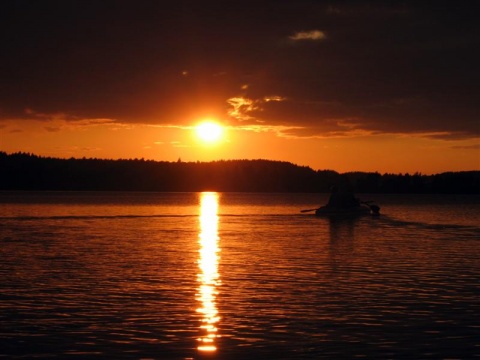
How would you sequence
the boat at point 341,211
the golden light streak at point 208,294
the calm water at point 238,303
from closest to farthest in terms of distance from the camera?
1. the calm water at point 238,303
2. the golden light streak at point 208,294
3. the boat at point 341,211

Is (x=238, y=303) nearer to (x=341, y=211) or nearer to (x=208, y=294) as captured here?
(x=208, y=294)

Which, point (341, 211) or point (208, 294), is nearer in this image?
point (208, 294)

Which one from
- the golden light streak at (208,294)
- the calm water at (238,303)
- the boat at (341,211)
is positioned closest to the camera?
the calm water at (238,303)

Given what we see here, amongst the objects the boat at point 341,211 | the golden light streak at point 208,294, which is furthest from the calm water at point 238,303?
the boat at point 341,211

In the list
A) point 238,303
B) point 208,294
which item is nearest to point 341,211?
point 208,294

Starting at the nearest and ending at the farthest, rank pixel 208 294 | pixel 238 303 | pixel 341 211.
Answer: pixel 238 303
pixel 208 294
pixel 341 211

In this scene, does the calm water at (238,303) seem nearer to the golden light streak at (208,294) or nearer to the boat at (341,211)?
the golden light streak at (208,294)

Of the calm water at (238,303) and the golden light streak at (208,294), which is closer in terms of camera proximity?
the calm water at (238,303)

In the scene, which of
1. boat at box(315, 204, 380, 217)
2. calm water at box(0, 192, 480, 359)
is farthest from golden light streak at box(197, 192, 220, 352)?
boat at box(315, 204, 380, 217)

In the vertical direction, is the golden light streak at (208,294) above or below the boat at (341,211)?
below

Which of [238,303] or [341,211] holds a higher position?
[341,211]

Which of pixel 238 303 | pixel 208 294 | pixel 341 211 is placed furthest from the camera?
pixel 341 211

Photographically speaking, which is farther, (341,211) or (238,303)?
(341,211)

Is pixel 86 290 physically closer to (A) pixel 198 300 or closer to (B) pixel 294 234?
(A) pixel 198 300
